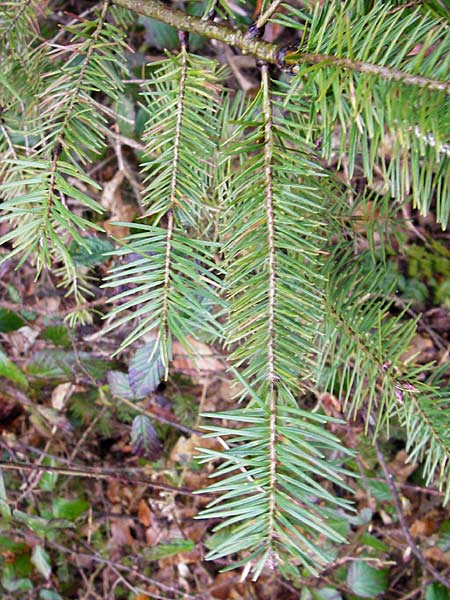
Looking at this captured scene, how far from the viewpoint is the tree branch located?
495 mm

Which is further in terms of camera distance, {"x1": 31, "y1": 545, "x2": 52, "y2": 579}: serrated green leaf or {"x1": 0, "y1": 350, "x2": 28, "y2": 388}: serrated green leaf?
{"x1": 31, "y1": 545, "x2": 52, "y2": 579}: serrated green leaf

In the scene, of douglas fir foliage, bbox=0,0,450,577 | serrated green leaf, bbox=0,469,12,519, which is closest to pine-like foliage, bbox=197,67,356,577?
douglas fir foliage, bbox=0,0,450,577

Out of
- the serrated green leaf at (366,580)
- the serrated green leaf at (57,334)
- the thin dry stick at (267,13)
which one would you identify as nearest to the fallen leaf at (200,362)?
the serrated green leaf at (57,334)

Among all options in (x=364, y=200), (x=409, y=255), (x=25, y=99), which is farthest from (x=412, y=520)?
(x=25, y=99)

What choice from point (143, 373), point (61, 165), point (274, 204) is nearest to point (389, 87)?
point (274, 204)

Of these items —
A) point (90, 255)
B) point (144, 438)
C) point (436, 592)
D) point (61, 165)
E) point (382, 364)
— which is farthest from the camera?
point (144, 438)

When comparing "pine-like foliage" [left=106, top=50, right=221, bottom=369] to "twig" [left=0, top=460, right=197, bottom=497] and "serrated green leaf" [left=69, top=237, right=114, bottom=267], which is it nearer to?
"serrated green leaf" [left=69, top=237, right=114, bottom=267]

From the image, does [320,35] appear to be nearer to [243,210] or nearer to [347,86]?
[347,86]

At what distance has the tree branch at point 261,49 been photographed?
50 centimetres

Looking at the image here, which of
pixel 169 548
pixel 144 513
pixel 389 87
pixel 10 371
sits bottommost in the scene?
pixel 144 513

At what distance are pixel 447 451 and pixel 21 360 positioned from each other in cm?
135

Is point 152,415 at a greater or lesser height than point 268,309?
lesser

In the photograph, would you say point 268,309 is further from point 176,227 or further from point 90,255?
point 90,255

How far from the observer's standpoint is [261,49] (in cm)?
64
